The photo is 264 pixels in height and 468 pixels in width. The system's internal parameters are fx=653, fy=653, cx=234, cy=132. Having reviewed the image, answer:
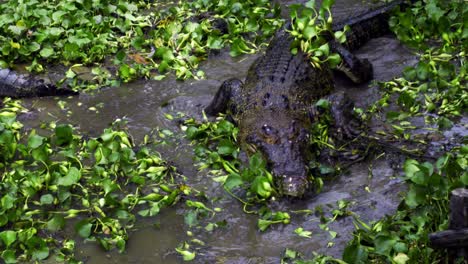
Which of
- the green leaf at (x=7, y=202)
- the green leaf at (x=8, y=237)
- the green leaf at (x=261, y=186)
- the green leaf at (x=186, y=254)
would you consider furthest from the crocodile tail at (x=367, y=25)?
the green leaf at (x=8, y=237)

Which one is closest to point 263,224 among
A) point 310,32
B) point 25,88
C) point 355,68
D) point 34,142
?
point 34,142

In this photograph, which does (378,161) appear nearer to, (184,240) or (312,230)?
(312,230)

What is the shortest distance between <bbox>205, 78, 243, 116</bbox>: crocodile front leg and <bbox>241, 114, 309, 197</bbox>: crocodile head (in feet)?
1.81

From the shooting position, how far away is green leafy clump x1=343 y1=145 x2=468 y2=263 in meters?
3.80

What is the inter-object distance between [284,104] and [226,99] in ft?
2.21

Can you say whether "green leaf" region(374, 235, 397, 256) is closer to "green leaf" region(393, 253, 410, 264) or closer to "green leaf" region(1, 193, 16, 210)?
"green leaf" region(393, 253, 410, 264)

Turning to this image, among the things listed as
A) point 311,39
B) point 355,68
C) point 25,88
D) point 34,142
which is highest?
point 311,39

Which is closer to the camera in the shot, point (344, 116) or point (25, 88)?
point (344, 116)

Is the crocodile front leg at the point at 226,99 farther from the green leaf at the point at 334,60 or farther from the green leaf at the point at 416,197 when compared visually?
the green leaf at the point at 416,197

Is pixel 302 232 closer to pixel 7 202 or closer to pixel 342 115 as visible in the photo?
pixel 342 115

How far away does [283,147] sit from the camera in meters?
5.29

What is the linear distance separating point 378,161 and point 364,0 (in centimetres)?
400

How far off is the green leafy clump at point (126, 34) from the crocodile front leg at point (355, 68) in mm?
1182

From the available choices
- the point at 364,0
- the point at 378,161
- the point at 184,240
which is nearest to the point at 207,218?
the point at 184,240
